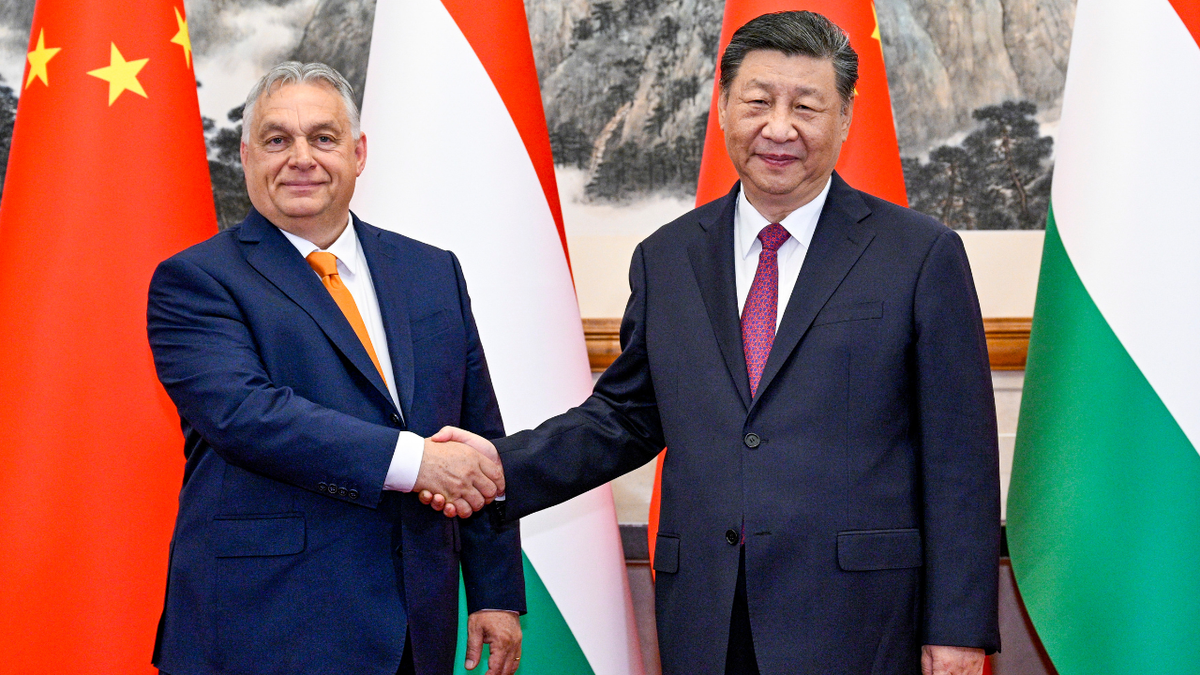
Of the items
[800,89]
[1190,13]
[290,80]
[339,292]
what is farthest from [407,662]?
[1190,13]

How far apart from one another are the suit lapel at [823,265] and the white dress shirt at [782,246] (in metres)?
0.02

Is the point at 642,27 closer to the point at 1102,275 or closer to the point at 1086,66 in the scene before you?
the point at 1086,66

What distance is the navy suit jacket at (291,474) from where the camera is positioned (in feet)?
5.09

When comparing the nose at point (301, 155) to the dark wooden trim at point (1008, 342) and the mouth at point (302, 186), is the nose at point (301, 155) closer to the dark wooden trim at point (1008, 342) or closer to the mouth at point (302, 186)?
the mouth at point (302, 186)

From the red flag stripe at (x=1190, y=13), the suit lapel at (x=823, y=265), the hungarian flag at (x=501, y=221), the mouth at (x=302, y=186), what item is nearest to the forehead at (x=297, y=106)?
the mouth at (x=302, y=186)

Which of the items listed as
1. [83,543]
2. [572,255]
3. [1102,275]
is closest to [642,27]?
[572,255]

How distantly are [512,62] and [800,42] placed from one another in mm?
882

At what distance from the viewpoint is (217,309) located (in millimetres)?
1635

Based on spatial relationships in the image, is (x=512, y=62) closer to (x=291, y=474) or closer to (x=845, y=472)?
(x=291, y=474)

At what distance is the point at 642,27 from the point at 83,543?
2.19 meters

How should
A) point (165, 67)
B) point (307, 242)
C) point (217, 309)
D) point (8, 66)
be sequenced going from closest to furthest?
1. point (217, 309)
2. point (307, 242)
3. point (165, 67)
4. point (8, 66)

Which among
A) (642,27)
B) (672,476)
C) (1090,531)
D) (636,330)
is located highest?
(642,27)

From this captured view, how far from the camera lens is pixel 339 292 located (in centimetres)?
172

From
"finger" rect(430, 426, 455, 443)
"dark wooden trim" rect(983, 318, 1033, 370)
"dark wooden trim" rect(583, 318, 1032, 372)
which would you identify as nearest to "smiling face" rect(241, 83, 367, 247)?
"finger" rect(430, 426, 455, 443)
